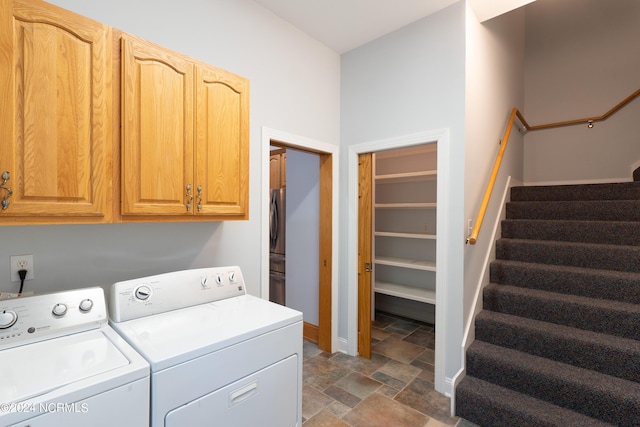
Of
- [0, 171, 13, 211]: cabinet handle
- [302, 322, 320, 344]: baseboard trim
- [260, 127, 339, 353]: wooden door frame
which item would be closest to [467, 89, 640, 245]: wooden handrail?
[260, 127, 339, 353]: wooden door frame

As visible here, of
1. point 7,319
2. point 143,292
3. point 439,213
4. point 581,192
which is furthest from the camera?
point 581,192

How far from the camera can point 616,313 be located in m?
2.20

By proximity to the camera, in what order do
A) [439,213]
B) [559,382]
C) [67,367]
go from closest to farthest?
[67,367] < [559,382] < [439,213]

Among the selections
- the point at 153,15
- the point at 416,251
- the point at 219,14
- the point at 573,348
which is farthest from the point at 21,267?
the point at 416,251

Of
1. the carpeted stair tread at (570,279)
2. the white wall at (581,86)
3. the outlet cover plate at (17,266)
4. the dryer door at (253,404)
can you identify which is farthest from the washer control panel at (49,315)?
the white wall at (581,86)

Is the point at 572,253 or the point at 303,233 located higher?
the point at 303,233

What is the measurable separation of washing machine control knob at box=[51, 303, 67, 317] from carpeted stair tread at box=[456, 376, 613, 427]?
2405 millimetres

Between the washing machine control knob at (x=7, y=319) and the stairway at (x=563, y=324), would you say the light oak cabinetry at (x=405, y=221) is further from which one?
the washing machine control knob at (x=7, y=319)

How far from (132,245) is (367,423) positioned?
1.92 m

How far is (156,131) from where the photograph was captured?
1.53 metres

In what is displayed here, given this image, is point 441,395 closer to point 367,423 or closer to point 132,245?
point 367,423

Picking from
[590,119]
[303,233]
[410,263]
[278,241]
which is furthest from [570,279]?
[278,241]

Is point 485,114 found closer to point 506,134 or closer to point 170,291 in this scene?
point 506,134

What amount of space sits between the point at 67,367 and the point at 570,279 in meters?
3.26
